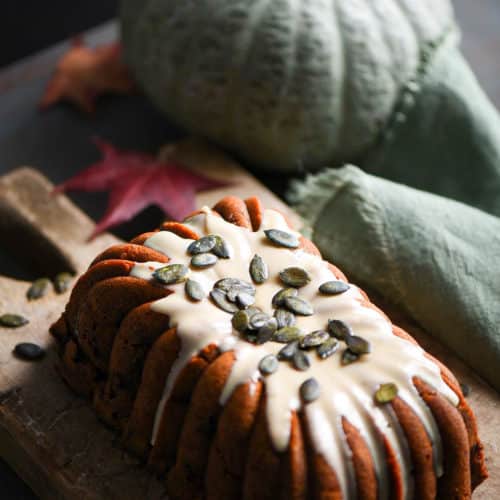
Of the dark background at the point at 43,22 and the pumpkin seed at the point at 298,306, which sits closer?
the pumpkin seed at the point at 298,306

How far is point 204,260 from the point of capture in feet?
5.65

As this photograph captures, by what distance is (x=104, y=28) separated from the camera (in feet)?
11.7

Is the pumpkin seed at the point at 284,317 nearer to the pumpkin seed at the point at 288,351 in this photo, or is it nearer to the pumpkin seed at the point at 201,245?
the pumpkin seed at the point at 288,351

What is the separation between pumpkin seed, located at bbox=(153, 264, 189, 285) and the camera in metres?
1.67

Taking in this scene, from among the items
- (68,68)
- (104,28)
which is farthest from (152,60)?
(104,28)

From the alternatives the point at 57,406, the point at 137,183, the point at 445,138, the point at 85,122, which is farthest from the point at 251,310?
the point at 85,122

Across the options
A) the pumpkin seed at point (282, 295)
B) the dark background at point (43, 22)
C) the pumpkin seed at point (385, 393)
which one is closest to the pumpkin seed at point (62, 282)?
the pumpkin seed at point (282, 295)

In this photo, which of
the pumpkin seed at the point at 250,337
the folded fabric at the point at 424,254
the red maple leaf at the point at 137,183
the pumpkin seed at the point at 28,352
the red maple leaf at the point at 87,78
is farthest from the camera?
the red maple leaf at the point at 87,78

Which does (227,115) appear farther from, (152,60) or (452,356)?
(452,356)

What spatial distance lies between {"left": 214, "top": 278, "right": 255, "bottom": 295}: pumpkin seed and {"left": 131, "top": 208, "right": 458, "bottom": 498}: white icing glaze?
0.06ft

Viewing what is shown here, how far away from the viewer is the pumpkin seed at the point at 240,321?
63.1 inches

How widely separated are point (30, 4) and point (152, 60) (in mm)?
1797

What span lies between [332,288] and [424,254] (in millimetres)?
529

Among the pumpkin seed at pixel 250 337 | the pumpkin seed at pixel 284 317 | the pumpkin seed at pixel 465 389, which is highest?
the pumpkin seed at pixel 284 317
